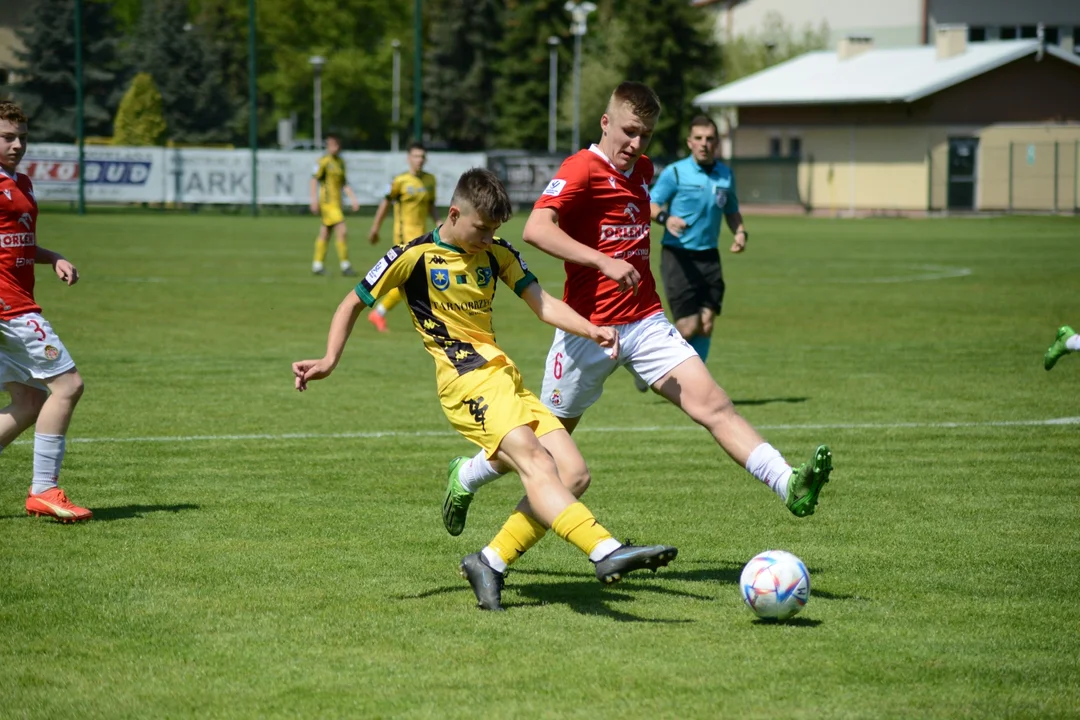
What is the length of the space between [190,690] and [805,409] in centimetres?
760

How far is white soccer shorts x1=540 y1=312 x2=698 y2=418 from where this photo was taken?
643 centimetres

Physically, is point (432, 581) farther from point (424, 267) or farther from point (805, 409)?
point (805, 409)

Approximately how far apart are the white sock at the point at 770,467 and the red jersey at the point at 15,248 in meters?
4.06

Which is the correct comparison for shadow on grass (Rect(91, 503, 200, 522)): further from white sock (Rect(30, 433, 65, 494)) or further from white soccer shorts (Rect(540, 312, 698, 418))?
white soccer shorts (Rect(540, 312, 698, 418))

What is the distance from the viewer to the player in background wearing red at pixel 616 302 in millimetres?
6305

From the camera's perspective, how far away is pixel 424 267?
237 inches

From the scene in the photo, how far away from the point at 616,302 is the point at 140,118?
2007 inches

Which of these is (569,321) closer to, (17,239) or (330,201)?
(17,239)

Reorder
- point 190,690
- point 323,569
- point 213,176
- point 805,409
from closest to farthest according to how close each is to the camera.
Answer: point 190,690 → point 323,569 → point 805,409 → point 213,176

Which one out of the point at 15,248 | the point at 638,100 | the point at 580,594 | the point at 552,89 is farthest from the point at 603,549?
the point at 552,89

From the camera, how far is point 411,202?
19.5 m

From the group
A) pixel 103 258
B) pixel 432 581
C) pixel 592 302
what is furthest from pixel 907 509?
pixel 103 258

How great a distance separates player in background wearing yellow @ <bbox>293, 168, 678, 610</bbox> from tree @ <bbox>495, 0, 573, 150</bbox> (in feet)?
235

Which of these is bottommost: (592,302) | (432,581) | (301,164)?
(432,581)
